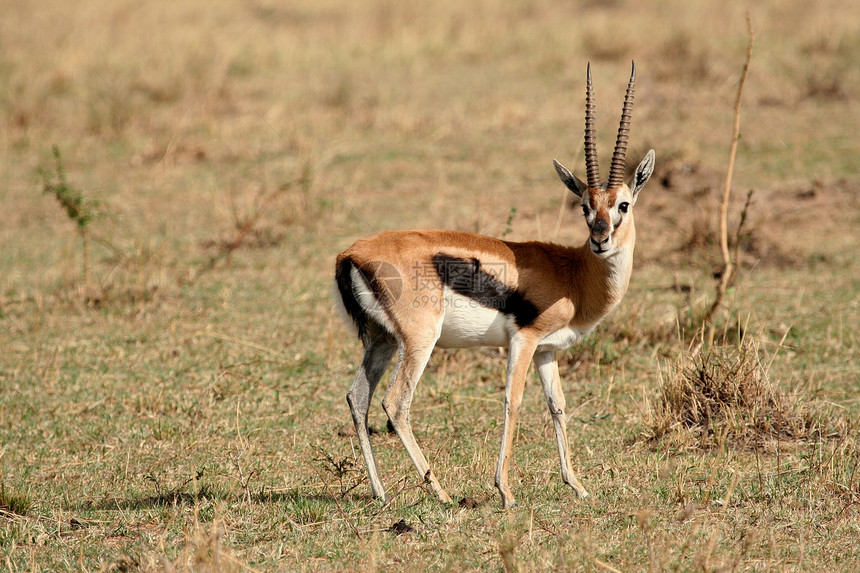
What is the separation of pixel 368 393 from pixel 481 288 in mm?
778

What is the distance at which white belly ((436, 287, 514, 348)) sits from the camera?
4645mm

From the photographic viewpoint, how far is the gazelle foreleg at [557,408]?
15.6 ft

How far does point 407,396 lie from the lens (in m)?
4.59

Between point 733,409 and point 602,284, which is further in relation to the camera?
point 733,409

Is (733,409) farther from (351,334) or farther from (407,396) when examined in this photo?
(351,334)

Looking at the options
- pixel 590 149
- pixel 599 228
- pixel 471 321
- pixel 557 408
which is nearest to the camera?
pixel 599 228

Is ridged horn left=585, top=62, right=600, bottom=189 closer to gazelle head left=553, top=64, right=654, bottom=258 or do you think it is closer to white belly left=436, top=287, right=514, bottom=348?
gazelle head left=553, top=64, right=654, bottom=258

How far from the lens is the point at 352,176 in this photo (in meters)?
11.3

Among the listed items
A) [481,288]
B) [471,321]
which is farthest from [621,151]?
[471,321]

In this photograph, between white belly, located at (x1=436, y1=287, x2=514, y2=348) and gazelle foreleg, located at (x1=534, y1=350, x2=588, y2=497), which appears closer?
white belly, located at (x1=436, y1=287, x2=514, y2=348)

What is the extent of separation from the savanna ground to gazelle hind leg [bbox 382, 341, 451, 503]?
5.9 inches

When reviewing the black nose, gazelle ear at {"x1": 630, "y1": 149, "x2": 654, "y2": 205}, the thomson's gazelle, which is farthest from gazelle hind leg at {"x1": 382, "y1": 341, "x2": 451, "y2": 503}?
gazelle ear at {"x1": 630, "y1": 149, "x2": 654, "y2": 205}

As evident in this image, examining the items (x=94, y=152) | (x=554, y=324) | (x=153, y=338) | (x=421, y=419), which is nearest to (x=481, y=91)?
(x=94, y=152)

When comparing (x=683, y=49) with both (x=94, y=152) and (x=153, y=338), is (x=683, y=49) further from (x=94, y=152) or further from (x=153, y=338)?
(x=153, y=338)
